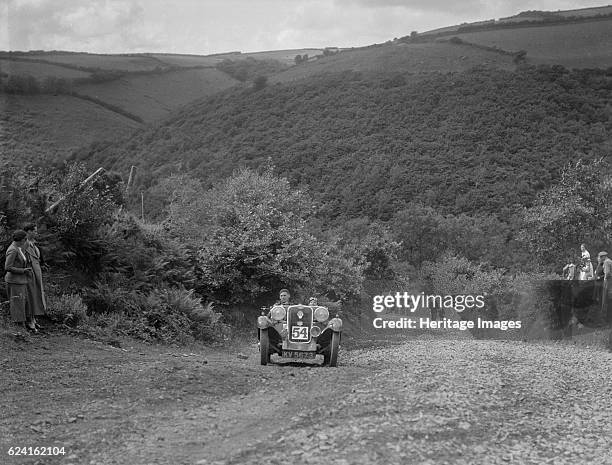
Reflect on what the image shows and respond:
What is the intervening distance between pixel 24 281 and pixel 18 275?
141 mm

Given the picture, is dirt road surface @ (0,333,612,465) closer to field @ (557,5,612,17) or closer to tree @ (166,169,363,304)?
tree @ (166,169,363,304)

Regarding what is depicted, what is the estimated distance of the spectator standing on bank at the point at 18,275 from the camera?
12.3 meters

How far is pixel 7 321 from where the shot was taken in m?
12.8

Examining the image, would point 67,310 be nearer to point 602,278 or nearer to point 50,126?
point 602,278

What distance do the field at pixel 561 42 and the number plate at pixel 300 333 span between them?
40985 millimetres

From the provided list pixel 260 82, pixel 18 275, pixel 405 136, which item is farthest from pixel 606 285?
pixel 405 136

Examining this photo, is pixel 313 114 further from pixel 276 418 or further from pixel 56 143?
pixel 276 418

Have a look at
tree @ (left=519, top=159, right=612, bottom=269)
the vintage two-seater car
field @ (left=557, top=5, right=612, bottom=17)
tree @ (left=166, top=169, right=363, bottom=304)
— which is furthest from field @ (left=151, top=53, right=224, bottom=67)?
the vintage two-seater car

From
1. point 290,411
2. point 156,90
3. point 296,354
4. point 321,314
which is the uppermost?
point 156,90

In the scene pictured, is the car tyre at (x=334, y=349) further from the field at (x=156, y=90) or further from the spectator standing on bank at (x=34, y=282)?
the field at (x=156, y=90)

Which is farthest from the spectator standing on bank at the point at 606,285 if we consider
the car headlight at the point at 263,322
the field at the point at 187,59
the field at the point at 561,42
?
the field at the point at 561,42

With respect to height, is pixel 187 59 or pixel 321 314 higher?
pixel 187 59

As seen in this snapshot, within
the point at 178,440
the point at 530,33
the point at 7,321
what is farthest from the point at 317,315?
the point at 530,33

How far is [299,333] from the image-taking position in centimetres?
1158
